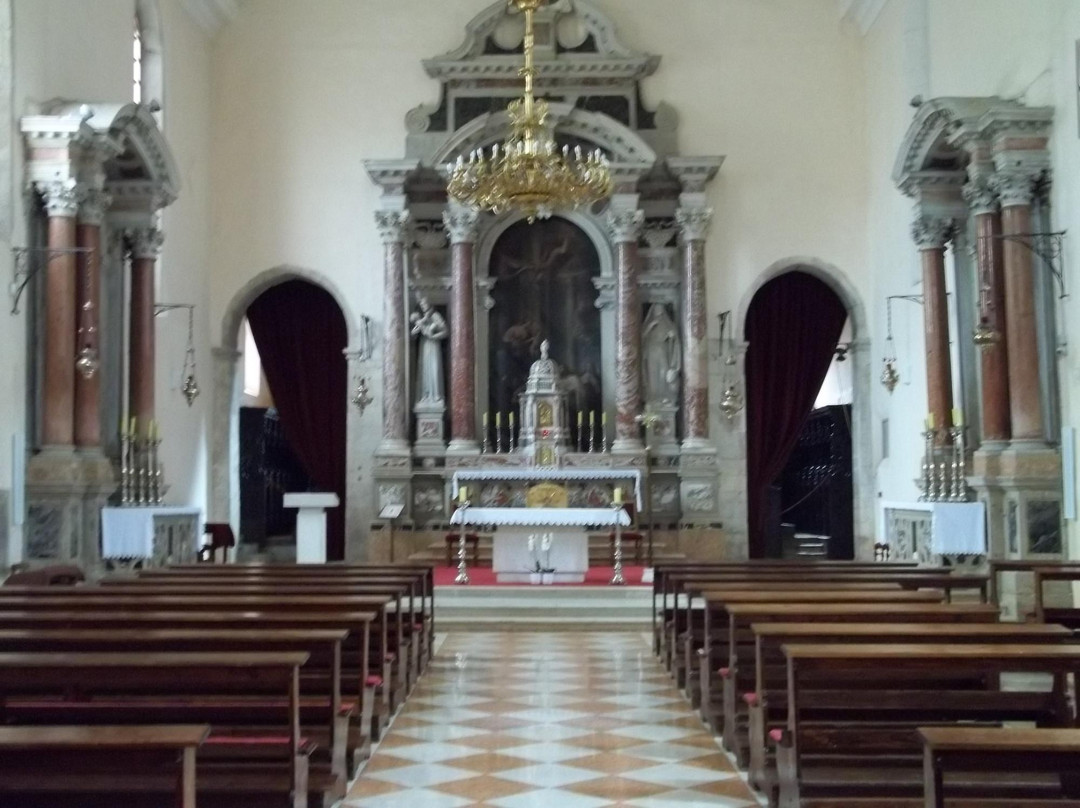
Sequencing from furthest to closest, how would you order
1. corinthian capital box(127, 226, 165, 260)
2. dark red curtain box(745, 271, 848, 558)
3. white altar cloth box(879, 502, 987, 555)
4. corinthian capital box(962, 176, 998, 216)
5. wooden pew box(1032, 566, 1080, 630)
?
1. dark red curtain box(745, 271, 848, 558)
2. corinthian capital box(127, 226, 165, 260)
3. corinthian capital box(962, 176, 998, 216)
4. white altar cloth box(879, 502, 987, 555)
5. wooden pew box(1032, 566, 1080, 630)

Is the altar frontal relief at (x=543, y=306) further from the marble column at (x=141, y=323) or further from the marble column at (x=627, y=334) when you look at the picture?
the marble column at (x=141, y=323)

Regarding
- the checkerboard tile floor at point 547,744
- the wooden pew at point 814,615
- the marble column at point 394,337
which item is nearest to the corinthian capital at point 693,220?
the marble column at point 394,337

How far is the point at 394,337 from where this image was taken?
17.2 m

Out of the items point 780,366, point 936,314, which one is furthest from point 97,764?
point 780,366

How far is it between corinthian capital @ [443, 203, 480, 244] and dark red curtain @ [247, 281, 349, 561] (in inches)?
94.9

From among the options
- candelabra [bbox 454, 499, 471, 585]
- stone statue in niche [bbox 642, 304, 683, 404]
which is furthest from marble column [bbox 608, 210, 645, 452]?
candelabra [bbox 454, 499, 471, 585]

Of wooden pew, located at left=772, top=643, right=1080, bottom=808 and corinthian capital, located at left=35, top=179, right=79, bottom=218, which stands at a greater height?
corinthian capital, located at left=35, top=179, right=79, bottom=218

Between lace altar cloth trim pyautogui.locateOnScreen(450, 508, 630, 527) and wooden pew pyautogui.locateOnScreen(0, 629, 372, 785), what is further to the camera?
lace altar cloth trim pyautogui.locateOnScreen(450, 508, 630, 527)

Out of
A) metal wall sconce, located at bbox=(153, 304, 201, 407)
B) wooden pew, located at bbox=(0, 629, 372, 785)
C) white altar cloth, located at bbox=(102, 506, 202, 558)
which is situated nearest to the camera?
wooden pew, located at bbox=(0, 629, 372, 785)

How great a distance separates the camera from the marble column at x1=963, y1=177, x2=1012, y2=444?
11.6m

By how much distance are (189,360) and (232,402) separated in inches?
58.9

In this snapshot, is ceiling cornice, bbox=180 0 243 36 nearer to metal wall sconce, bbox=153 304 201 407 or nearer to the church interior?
the church interior

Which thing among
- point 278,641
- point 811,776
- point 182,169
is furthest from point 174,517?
point 811,776

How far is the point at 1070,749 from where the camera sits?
3.18 meters
